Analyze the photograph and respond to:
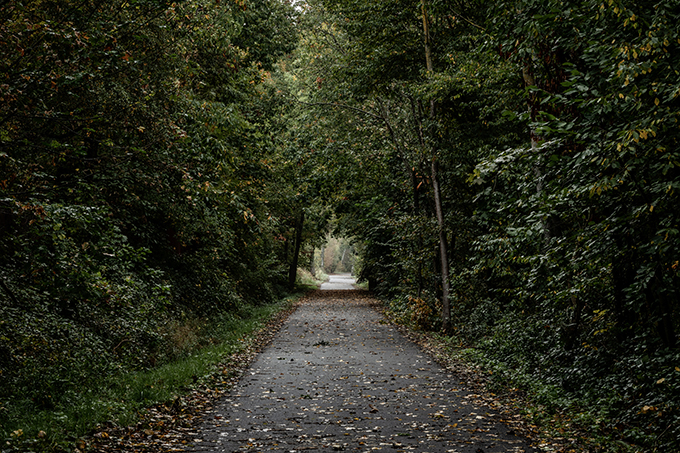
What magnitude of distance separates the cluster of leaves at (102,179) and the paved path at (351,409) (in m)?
2.24

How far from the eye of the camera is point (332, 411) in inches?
299

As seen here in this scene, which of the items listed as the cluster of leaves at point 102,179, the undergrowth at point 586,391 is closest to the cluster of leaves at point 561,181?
the undergrowth at point 586,391

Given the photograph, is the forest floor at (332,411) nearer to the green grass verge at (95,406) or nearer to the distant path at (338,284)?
the green grass verge at (95,406)

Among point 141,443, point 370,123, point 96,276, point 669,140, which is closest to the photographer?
point 669,140

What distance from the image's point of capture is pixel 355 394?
8625mm

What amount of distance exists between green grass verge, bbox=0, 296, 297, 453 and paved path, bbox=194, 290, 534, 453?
0.95m

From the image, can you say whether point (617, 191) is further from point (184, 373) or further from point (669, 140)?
point (184, 373)

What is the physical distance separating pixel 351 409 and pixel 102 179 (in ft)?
19.1

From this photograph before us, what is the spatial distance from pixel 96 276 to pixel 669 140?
6.61m

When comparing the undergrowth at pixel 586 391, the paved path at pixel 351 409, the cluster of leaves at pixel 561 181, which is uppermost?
the cluster of leaves at pixel 561 181

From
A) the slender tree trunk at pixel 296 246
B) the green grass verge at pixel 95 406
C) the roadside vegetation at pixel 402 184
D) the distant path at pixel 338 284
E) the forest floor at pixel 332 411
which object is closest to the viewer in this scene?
the green grass verge at pixel 95 406

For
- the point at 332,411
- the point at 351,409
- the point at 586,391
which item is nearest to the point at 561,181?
the point at 586,391

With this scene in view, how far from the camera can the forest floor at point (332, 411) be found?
19.8ft

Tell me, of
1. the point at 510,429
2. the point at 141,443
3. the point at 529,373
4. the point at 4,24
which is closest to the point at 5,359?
the point at 141,443
